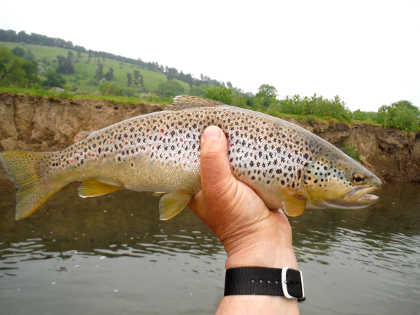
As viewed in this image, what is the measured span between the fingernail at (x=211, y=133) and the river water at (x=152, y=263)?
5694 mm

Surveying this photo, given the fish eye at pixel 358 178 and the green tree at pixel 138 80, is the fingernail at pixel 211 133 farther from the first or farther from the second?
the green tree at pixel 138 80

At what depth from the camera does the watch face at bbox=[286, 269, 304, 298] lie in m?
1.86

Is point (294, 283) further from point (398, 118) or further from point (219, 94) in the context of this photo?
point (398, 118)

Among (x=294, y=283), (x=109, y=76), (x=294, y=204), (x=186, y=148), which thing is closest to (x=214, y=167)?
(x=186, y=148)

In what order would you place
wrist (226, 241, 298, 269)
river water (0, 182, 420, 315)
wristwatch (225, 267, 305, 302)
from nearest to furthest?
wristwatch (225, 267, 305, 302)
wrist (226, 241, 298, 269)
river water (0, 182, 420, 315)

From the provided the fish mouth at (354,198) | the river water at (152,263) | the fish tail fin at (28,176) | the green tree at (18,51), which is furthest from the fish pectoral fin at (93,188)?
the green tree at (18,51)

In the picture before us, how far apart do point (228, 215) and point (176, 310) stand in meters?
5.43

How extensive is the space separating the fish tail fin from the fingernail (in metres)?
1.44

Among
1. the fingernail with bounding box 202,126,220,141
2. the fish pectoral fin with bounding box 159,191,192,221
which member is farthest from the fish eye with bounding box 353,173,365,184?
the fish pectoral fin with bounding box 159,191,192,221

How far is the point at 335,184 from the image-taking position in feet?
8.04

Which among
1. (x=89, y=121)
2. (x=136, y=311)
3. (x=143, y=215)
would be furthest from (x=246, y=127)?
(x=89, y=121)

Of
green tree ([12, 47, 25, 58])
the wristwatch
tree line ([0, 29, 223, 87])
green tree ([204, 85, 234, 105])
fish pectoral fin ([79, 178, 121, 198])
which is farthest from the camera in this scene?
tree line ([0, 29, 223, 87])

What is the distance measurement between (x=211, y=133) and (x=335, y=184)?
3.79 feet

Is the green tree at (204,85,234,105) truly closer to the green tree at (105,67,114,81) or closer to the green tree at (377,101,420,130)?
→ the green tree at (377,101,420,130)
